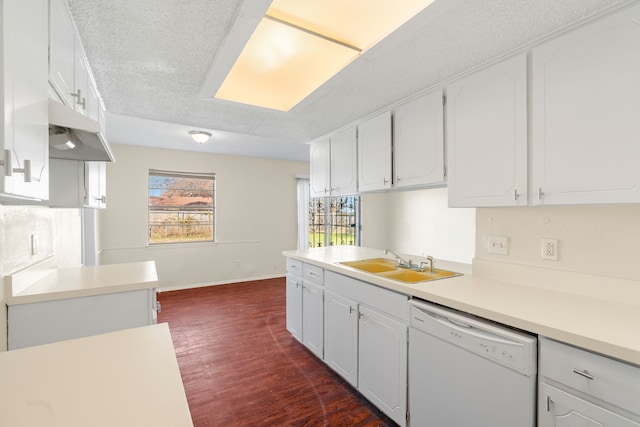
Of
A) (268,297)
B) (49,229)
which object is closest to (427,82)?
(49,229)

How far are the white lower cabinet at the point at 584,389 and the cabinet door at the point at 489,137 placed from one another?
759 millimetres

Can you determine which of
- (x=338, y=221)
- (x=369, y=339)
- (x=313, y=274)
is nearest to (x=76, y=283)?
(x=313, y=274)

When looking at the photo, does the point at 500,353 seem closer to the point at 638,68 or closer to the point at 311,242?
the point at 638,68

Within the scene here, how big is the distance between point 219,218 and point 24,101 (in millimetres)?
4663

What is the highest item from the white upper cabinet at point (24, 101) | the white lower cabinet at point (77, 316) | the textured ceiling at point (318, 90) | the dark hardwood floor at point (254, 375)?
the textured ceiling at point (318, 90)

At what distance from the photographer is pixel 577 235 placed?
4.92 feet

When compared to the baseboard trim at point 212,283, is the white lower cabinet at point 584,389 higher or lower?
higher

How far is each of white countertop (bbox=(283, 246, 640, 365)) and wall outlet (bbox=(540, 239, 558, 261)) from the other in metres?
0.08

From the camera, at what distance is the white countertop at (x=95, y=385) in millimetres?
628

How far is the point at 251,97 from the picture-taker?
2.40m

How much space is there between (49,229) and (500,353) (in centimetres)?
278

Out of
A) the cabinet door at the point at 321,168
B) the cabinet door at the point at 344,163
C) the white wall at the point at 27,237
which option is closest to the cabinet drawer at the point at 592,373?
the cabinet door at the point at 344,163

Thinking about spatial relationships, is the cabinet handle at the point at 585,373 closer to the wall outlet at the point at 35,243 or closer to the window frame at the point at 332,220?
the window frame at the point at 332,220

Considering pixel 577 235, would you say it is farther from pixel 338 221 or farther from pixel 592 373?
pixel 338 221
